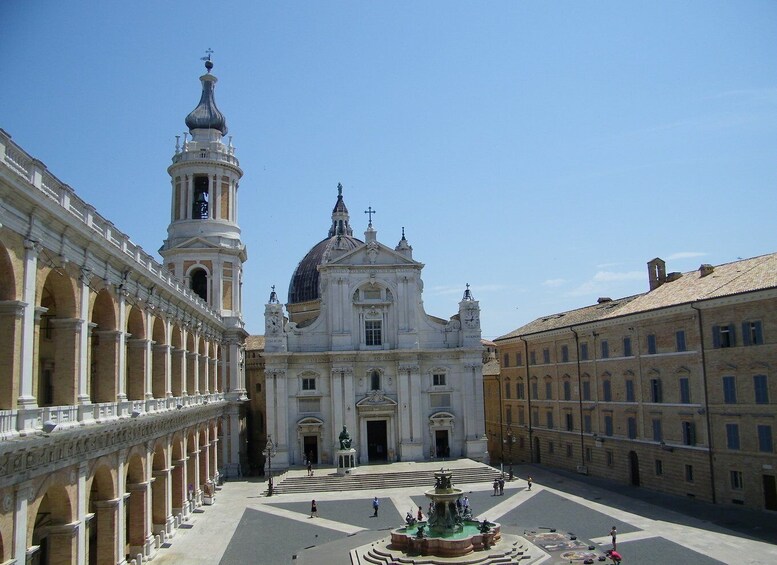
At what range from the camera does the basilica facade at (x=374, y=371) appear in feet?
196

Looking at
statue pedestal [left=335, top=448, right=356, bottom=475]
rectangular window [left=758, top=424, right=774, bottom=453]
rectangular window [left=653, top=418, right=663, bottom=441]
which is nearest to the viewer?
rectangular window [left=758, top=424, right=774, bottom=453]

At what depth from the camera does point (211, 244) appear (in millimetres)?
58406

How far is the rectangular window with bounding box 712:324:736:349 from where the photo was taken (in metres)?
39.8

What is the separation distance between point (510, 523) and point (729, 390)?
13.9 m

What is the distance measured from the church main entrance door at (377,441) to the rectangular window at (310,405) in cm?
444

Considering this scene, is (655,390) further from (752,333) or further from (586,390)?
(752,333)

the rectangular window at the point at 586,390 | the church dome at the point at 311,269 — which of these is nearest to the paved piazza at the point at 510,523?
the rectangular window at the point at 586,390

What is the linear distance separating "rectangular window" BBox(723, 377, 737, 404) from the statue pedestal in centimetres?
2659

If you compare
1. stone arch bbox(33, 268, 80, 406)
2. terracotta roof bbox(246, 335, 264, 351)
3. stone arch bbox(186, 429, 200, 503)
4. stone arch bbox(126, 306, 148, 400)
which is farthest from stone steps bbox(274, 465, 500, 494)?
stone arch bbox(33, 268, 80, 406)

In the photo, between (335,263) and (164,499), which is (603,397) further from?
(164,499)

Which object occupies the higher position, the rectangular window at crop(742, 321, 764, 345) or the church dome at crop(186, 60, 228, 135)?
the church dome at crop(186, 60, 228, 135)

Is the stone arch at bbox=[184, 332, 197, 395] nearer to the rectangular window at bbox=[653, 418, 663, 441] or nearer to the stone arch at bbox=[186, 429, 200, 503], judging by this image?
the stone arch at bbox=[186, 429, 200, 503]

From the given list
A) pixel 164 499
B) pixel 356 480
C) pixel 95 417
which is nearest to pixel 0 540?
pixel 95 417

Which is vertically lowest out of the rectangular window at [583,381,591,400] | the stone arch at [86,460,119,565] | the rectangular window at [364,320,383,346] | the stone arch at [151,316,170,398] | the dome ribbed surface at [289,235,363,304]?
the stone arch at [86,460,119,565]
